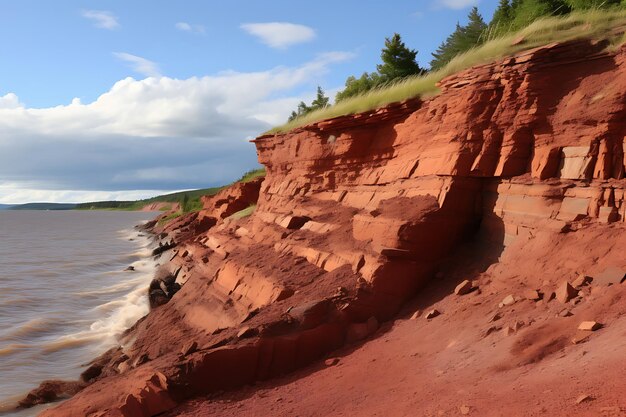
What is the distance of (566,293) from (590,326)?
120 centimetres

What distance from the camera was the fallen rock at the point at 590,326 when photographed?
21.0 feet

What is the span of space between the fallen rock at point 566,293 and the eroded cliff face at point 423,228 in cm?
51

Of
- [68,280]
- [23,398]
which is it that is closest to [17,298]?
[68,280]

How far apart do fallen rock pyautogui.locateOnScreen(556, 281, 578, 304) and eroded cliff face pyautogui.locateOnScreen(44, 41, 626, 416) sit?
0.51 m

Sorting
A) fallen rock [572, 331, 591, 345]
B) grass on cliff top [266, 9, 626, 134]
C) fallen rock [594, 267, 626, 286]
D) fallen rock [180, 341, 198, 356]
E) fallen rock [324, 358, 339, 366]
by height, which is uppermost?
grass on cliff top [266, 9, 626, 134]

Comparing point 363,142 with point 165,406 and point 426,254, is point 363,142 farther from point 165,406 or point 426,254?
point 165,406

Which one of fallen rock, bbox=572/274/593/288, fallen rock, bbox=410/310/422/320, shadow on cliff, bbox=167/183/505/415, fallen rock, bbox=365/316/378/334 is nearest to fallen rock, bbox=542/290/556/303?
fallen rock, bbox=572/274/593/288

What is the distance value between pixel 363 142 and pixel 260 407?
946 centimetres

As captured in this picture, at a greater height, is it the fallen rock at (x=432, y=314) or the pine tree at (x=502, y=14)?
the pine tree at (x=502, y=14)

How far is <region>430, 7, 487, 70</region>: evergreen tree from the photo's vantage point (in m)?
26.1

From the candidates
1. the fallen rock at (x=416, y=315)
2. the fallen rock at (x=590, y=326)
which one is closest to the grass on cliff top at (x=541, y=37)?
the fallen rock at (x=590, y=326)

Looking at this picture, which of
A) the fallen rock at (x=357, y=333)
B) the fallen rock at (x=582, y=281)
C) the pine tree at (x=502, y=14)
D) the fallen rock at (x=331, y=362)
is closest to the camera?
the fallen rock at (x=582, y=281)

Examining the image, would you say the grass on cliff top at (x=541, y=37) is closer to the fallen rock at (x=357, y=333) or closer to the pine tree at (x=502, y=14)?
the fallen rock at (x=357, y=333)

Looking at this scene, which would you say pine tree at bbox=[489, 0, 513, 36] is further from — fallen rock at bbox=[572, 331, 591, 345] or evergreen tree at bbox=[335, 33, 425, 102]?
fallen rock at bbox=[572, 331, 591, 345]
